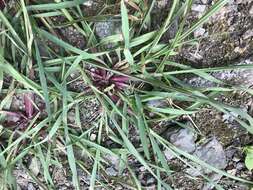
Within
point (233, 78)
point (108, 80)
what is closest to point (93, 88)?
point (108, 80)

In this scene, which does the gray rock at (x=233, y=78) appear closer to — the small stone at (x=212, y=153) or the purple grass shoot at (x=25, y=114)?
the small stone at (x=212, y=153)

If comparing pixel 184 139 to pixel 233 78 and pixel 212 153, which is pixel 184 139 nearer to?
pixel 212 153

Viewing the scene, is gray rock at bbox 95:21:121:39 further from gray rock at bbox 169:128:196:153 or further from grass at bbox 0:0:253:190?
gray rock at bbox 169:128:196:153

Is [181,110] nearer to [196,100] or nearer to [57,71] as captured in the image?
[196,100]

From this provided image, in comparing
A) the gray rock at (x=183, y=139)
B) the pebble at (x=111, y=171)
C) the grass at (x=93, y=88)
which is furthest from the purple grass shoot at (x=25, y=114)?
the gray rock at (x=183, y=139)

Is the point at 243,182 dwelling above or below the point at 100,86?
A: below

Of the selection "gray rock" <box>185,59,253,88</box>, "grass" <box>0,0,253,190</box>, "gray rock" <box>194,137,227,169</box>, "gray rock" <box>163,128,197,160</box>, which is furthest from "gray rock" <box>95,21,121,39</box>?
"gray rock" <box>194,137,227,169</box>

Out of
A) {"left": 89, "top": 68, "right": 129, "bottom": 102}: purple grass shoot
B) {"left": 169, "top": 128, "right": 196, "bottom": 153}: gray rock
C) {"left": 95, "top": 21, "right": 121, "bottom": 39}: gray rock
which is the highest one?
{"left": 95, "top": 21, "right": 121, "bottom": 39}: gray rock

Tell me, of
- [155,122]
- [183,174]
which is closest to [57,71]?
[155,122]
